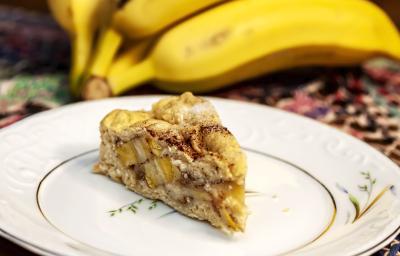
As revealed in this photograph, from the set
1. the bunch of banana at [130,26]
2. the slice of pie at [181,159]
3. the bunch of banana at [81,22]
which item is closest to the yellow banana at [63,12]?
the bunch of banana at [81,22]

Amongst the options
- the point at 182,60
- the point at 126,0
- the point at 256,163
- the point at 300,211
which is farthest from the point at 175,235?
the point at 126,0

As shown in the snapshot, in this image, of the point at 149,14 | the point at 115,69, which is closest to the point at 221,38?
the point at 149,14

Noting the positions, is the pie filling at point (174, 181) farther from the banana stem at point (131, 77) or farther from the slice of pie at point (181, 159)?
→ the banana stem at point (131, 77)

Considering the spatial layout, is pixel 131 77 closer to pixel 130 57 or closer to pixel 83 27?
pixel 130 57

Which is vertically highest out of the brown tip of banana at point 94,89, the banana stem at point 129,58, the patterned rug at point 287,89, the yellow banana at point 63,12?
the yellow banana at point 63,12

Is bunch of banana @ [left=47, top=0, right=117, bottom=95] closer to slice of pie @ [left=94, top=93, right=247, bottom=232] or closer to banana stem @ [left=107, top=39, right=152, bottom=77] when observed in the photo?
banana stem @ [left=107, top=39, right=152, bottom=77]
